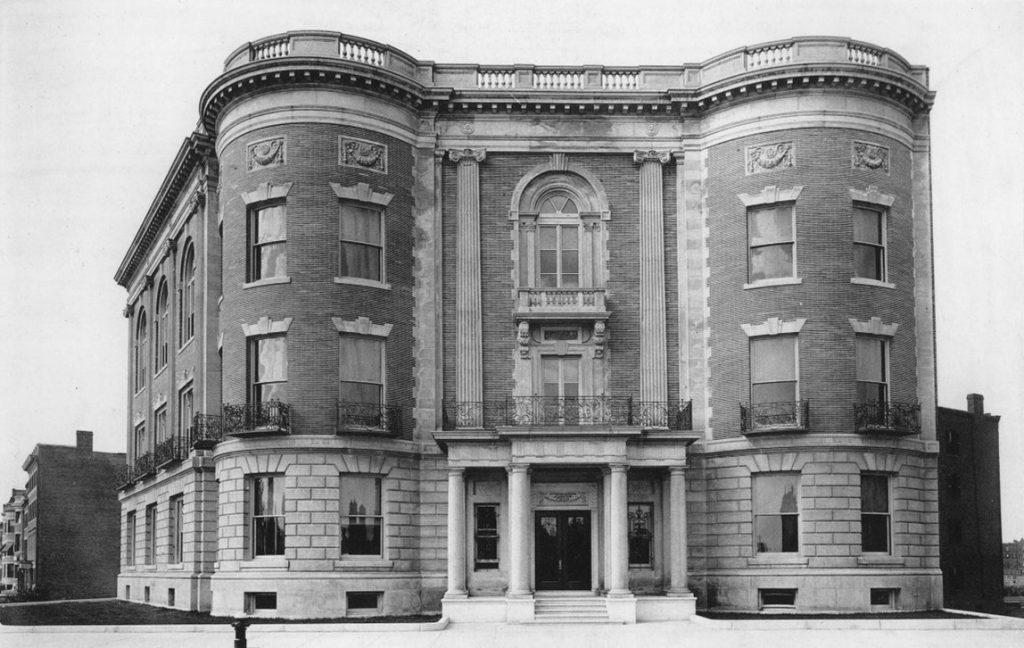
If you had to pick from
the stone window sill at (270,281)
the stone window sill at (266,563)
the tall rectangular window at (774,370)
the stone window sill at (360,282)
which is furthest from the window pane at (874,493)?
the stone window sill at (270,281)

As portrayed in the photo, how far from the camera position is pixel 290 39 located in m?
35.8

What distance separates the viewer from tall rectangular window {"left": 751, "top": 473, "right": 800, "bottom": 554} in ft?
113

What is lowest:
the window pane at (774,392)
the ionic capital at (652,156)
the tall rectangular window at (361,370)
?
the window pane at (774,392)

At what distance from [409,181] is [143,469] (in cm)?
1900

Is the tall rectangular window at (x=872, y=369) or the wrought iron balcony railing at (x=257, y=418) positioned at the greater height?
the tall rectangular window at (x=872, y=369)

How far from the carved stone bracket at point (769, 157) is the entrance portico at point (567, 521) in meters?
7.98

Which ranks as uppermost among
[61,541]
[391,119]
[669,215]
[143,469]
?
[391,119]

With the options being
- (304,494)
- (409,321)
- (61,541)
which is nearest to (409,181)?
(409,321)

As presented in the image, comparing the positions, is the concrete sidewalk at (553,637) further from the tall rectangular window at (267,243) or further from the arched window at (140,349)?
the arched window at (140,349)

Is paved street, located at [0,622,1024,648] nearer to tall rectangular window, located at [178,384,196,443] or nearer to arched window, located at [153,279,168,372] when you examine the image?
tall rectangular window, located at [178,384,196,443]

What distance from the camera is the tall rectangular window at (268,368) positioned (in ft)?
114

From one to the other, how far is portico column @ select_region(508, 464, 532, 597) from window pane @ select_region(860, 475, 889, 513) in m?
9.27

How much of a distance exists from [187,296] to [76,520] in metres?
40.3

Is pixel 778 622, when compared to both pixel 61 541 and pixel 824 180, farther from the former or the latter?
pixel 61 541
